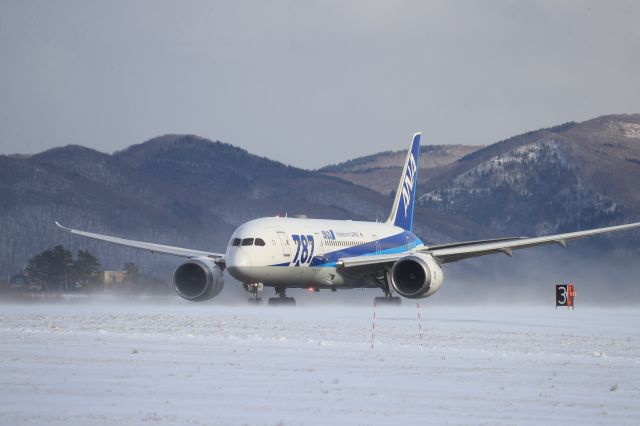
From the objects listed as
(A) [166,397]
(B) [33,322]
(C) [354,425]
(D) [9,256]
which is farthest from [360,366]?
(D) [9,256]

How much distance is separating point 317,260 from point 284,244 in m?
2.71

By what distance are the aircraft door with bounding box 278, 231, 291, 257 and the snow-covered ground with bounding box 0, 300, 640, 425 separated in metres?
12.5

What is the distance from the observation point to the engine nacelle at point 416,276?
44312 mm

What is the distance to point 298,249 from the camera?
45531 millimetres

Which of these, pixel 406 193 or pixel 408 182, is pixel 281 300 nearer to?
pixel 406 193

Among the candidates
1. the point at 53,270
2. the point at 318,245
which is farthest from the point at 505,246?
the point at 53,270

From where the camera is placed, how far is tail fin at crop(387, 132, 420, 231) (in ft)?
194

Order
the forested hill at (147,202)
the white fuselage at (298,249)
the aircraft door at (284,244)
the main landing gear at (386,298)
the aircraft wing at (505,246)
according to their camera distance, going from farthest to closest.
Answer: the forested hill at (147,202) → the main landing gear at (386,298) → the aircraft wing at (505,246) → the aircraft door at (284,244) → the white fuselage at (298,249)

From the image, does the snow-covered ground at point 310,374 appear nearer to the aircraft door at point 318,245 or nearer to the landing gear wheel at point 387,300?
the aircraft door at point 318,245

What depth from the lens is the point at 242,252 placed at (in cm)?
4341

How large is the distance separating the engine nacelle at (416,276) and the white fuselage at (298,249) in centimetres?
374

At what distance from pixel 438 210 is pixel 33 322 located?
156280mm

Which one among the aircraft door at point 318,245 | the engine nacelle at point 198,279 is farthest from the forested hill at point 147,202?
the aircraft door at point 318,245

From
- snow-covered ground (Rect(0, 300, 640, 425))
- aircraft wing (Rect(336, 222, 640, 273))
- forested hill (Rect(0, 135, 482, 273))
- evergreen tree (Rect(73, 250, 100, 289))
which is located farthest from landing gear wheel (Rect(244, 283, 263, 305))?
forested hill (Rect(0, 135, 482, 273))
